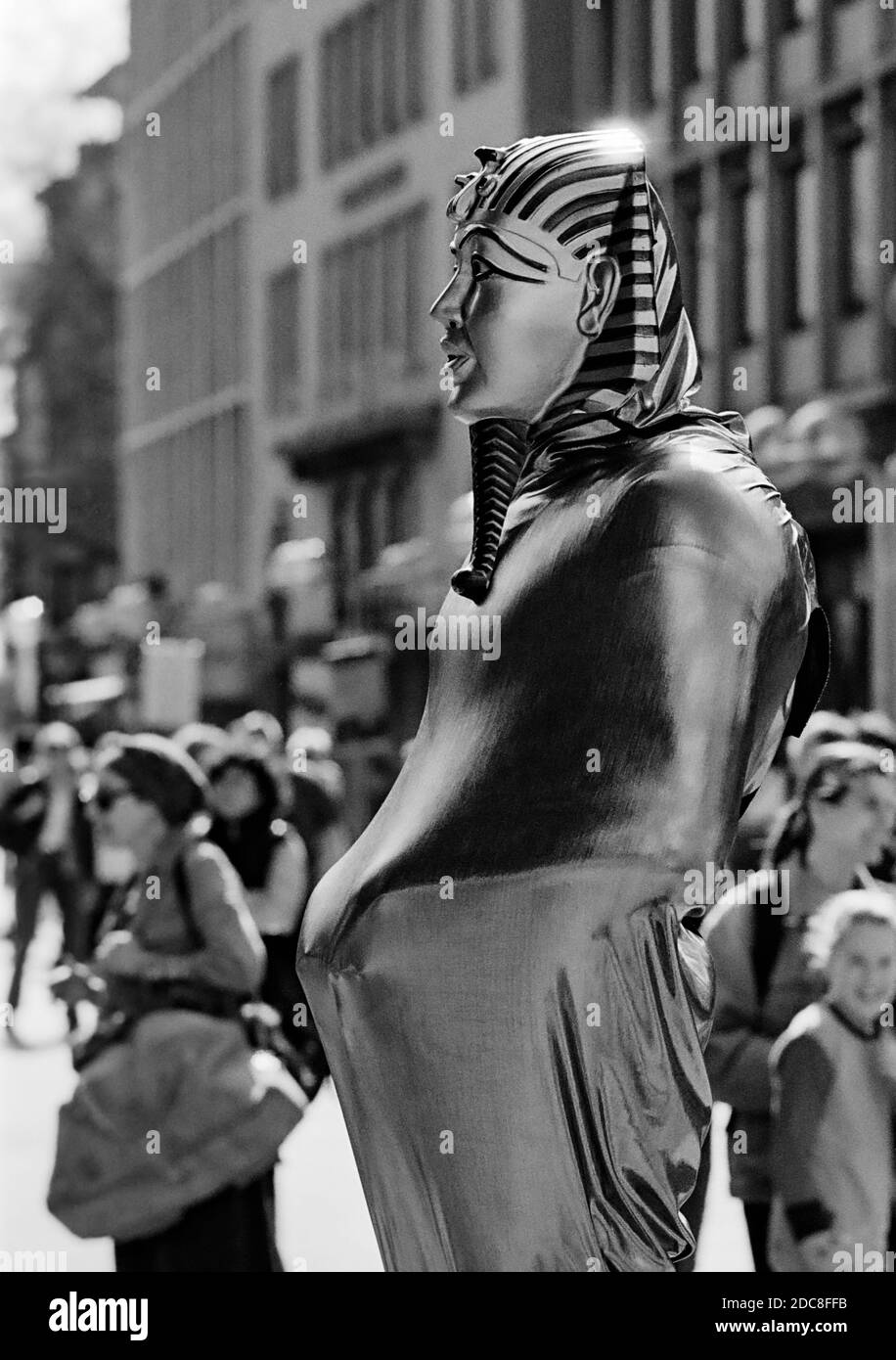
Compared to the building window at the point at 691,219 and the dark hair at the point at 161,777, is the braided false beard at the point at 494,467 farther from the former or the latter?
the building window at the point at 691,219

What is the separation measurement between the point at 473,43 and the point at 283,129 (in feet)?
28.3

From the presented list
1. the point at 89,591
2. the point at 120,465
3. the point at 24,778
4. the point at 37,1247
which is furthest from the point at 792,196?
the point at 120,465

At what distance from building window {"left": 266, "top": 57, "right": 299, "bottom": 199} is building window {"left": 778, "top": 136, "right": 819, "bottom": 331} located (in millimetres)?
10543

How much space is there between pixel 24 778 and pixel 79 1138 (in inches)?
413

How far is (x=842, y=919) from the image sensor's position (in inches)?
204

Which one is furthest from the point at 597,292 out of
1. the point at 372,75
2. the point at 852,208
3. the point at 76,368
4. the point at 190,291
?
the point at 76,368

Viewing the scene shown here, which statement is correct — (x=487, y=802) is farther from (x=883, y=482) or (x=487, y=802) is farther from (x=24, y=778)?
(x=883, y=482)

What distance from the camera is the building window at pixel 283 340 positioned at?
31.9 metres

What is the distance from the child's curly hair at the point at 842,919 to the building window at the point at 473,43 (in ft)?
59.7

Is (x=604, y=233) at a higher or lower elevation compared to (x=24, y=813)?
higher

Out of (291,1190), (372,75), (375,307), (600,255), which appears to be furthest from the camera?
(375,307)

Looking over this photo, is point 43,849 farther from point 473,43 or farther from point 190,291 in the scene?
point 190,291

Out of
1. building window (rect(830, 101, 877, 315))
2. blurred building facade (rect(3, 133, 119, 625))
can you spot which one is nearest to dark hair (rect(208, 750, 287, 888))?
building window (rect(830, 101, 877, 315))

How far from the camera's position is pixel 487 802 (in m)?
2.24
